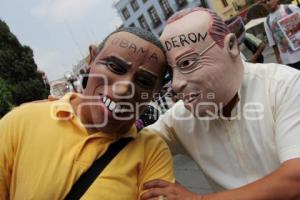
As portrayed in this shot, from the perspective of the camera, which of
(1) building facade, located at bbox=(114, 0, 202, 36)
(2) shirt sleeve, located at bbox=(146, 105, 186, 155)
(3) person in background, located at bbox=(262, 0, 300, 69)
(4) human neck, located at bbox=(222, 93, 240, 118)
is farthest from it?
(1) building facade, located at bbox=(114, 0, 202, 36)

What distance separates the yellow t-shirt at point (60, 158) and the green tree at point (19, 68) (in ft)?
49.2

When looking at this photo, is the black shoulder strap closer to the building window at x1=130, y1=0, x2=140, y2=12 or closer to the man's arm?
the man's arm

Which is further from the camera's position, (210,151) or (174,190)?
(210,151)

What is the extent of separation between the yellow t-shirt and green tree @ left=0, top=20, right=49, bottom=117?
15.0 meters

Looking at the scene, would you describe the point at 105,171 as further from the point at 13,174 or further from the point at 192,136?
the point at 192,136

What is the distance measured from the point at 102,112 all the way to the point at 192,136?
563mm

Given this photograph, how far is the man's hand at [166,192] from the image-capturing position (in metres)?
1.86

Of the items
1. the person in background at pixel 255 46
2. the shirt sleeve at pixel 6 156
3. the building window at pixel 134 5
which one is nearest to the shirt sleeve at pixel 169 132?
the shirt sleeve at pixel 6 156

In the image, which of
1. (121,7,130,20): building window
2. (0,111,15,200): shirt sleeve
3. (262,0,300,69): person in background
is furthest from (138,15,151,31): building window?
(0,111,15,200): shirt sleeve

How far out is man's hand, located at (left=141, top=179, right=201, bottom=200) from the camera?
186 cm

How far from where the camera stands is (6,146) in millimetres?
1922

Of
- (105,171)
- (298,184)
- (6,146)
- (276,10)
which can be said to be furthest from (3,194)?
(276,10)

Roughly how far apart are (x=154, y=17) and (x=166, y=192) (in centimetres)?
4272

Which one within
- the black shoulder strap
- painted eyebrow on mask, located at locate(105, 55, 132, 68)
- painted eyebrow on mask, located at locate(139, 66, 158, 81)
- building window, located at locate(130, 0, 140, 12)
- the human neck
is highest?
painted eyebrow on mask, located at locate(105, 55, 132, 68)
